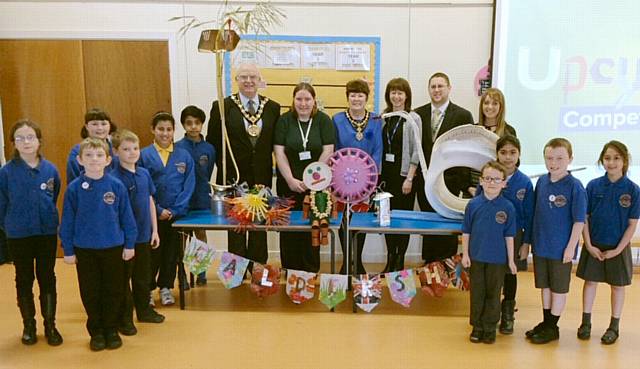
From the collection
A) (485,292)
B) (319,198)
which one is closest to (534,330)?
(485,292)

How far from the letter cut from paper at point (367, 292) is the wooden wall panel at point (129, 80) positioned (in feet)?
7.27

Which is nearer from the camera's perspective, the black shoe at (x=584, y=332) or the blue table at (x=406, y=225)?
the black shoe at (x=584, y=332)

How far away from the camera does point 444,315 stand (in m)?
3.43

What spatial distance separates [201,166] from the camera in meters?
3.70

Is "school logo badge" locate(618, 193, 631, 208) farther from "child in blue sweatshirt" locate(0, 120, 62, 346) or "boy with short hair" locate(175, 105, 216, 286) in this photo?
"child in blue sweatshirt" locate(0, 120, 62, 346)

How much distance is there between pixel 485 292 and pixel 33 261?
2486mm

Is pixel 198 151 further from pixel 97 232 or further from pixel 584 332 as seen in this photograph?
pixel 584 332

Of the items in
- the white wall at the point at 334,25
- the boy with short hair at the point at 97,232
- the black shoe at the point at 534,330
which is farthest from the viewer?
the white wall at the point at 334,25

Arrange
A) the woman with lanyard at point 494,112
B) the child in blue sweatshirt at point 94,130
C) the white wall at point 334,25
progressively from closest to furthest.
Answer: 1. the child in blue sweatshirt at point 94,130
2. the woman with lanyard at point 494,112
3. the white wall at point 334,25

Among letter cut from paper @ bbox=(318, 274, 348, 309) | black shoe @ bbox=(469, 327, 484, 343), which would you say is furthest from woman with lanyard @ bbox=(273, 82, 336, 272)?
black shoe @ bbox=(469, 327, 484, 343)

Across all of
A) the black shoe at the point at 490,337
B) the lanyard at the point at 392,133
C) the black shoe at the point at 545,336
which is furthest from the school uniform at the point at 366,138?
the black shoe at the point at 545,336

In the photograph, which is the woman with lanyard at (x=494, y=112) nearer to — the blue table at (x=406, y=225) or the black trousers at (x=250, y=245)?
the blue table at (x=406, y=225)

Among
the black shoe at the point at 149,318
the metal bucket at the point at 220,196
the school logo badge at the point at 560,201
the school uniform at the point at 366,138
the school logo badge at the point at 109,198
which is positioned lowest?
the black shoe at the point at 149,318

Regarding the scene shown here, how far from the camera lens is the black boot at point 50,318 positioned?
9.70 feet
